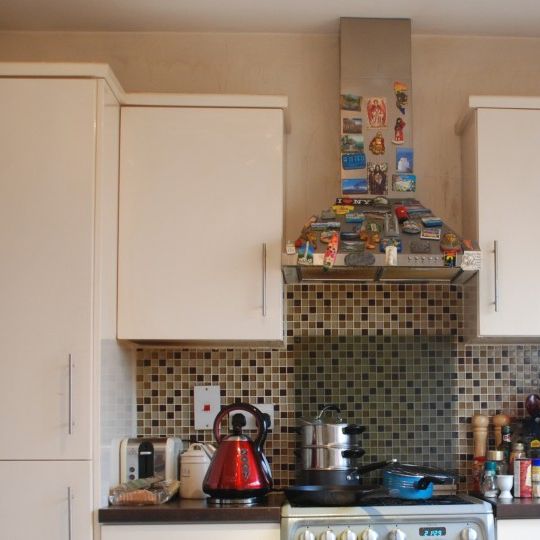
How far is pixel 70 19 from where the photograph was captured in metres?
3.65

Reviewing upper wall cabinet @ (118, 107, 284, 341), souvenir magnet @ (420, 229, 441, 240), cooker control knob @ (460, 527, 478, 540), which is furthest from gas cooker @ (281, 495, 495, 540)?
souvenir magnet @ (420, 229, 441, 240)

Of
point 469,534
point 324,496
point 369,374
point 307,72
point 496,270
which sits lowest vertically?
point 469,534

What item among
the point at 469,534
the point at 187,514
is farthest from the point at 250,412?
the point at 469,534

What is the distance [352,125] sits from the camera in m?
3.61

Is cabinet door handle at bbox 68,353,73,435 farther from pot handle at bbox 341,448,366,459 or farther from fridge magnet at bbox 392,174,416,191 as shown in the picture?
fridge magnet at bbox 392,174,416,191

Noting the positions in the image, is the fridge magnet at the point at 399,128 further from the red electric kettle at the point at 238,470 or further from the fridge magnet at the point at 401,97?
the red electric kettle at the point at 238,470

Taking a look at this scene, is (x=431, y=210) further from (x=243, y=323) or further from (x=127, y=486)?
(x=127, y=486)

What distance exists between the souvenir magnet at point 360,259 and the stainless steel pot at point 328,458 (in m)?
0.64

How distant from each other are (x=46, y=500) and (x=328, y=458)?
0.96 metres

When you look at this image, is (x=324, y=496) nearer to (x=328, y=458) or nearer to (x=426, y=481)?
(x=328, y=458)

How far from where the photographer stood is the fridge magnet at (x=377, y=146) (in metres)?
3.60


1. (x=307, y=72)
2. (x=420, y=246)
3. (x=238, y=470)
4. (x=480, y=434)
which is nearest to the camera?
(x=238, y=470)

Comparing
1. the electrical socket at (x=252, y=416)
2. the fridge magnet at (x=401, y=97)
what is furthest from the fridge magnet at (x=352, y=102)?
the electrical socket at (x=252, y=416)

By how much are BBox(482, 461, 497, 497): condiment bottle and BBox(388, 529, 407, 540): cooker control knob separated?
42 centimetres
